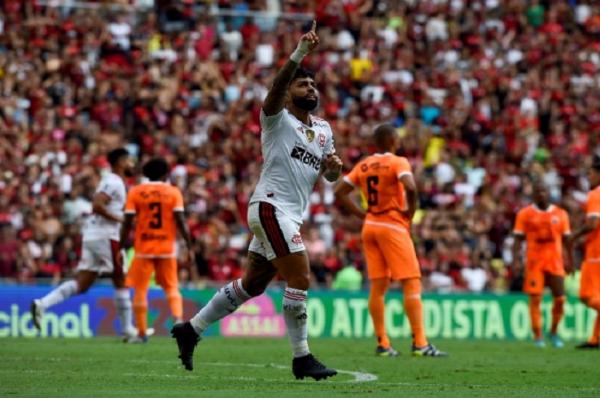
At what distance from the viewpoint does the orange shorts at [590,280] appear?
19047 millimetres

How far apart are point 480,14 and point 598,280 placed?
700 inches

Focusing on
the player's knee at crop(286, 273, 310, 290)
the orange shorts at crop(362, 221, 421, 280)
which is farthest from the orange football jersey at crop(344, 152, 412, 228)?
the player's knee at crop(286, 273, 310, 290)

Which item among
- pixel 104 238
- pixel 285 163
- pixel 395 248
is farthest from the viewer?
pixel 104 238

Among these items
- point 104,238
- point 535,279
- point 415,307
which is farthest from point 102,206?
point 535,279

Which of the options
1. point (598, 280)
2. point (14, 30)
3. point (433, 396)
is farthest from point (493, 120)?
point (433, 396)

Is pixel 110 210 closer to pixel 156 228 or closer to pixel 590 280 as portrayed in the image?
pixel 156 228

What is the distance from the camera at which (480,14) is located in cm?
3581

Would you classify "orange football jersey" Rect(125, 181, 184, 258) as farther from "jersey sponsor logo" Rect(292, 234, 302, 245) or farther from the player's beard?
"jersey sponsor logo" Rect(292, 234, 302, 245)

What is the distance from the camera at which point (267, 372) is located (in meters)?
13.0

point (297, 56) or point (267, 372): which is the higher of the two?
point (297, 56)

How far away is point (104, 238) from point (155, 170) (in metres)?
1.25

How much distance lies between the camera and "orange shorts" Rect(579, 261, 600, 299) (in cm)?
1905

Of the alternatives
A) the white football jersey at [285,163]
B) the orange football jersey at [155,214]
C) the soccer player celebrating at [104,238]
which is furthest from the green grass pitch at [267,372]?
the white football jersey at [285,163]

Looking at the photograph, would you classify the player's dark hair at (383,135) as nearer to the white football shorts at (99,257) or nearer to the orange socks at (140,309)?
the orange socks at (140,309)
